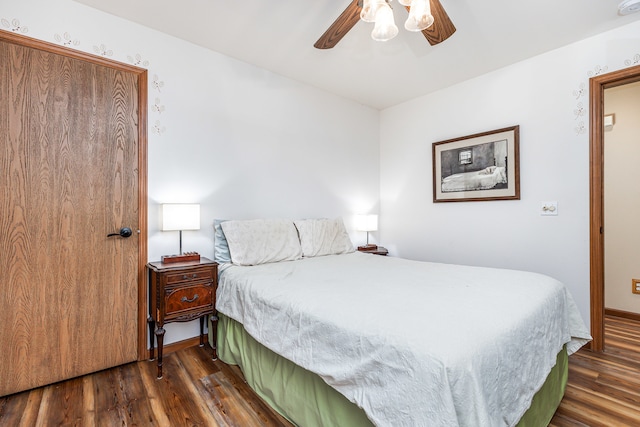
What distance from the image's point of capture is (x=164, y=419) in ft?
5.40

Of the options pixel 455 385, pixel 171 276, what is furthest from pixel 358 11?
pixel 171 276

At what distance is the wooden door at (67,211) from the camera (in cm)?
187

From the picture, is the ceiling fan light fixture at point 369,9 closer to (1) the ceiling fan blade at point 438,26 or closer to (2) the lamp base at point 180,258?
(1) the ceiling fan blade at point 438,26

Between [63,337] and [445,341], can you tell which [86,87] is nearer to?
[63,337]

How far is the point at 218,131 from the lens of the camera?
271 cm

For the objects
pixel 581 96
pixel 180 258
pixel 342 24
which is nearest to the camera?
pixel 342 24

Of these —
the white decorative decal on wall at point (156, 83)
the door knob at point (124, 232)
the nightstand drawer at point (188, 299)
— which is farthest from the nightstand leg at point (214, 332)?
the white decorative decal on wall at point (156, 83)

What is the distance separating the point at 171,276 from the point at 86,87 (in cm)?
142

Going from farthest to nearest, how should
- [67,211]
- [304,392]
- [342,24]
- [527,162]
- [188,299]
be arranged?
[527,162] < [188,299] < [67,211] < [342,24] < [304,392]

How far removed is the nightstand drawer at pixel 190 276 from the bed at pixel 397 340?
0.12 metres

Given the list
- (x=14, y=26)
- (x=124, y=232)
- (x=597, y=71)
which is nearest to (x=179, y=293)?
(x=124, y=232)

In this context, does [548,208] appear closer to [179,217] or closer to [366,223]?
[366,223]

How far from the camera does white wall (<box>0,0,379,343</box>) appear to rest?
217cm

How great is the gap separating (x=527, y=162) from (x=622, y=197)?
132 centimetres
